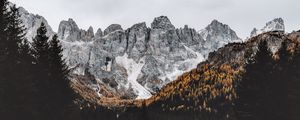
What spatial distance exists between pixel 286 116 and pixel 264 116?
1445mm

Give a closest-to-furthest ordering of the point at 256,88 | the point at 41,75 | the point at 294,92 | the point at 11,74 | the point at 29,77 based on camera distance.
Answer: the point at 11,74, the point at 29,77, the point at 294,92, the point at 256,88, the point at 41,75

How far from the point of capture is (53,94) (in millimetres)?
35781

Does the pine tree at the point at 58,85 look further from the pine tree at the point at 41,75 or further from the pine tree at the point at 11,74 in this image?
the pine tree at the point at 11,74

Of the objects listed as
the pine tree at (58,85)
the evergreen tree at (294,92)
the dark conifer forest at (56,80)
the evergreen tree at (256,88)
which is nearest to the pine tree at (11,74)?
the dark conifer forest at (56,80)

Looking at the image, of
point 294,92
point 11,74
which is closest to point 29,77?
point 11,74

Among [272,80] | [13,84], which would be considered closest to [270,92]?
[272,80]

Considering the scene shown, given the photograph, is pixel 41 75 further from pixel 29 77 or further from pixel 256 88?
pixel 256 88

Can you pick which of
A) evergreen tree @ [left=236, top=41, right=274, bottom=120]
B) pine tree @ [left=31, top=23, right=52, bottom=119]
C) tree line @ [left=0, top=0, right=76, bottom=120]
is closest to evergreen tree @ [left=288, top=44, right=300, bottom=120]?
evergreen tree @ [left=236, top=41, right=274, bottom=120]

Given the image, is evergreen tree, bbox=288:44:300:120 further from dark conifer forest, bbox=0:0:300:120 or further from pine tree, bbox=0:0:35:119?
pine tree, bbox=0:0:35:119

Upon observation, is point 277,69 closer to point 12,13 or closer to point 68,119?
point 68,119

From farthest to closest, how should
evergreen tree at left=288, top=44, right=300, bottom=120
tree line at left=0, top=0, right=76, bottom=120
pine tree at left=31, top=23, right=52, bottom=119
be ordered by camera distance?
pine tree at left=31, top=23, right=52, bottom=119 → evergreen tree at left=288, top=44, right=300, bottom=120 → tree line at left=0, top=0, right=76, bottom=120

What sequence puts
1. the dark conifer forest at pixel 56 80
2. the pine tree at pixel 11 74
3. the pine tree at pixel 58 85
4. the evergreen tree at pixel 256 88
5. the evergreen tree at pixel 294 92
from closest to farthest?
the pine tree at pixel 11 74 → the dark conifer forest at pixel 56 80 → the evergreen tree at pixel 294 92 → the evergreen tree at pixel 256 88 → the pine tree at pixel 58 85

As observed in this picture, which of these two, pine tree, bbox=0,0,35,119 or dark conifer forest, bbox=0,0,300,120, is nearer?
pine tree, bbox=0,0,35,119

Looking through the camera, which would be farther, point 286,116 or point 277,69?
point 277,69
